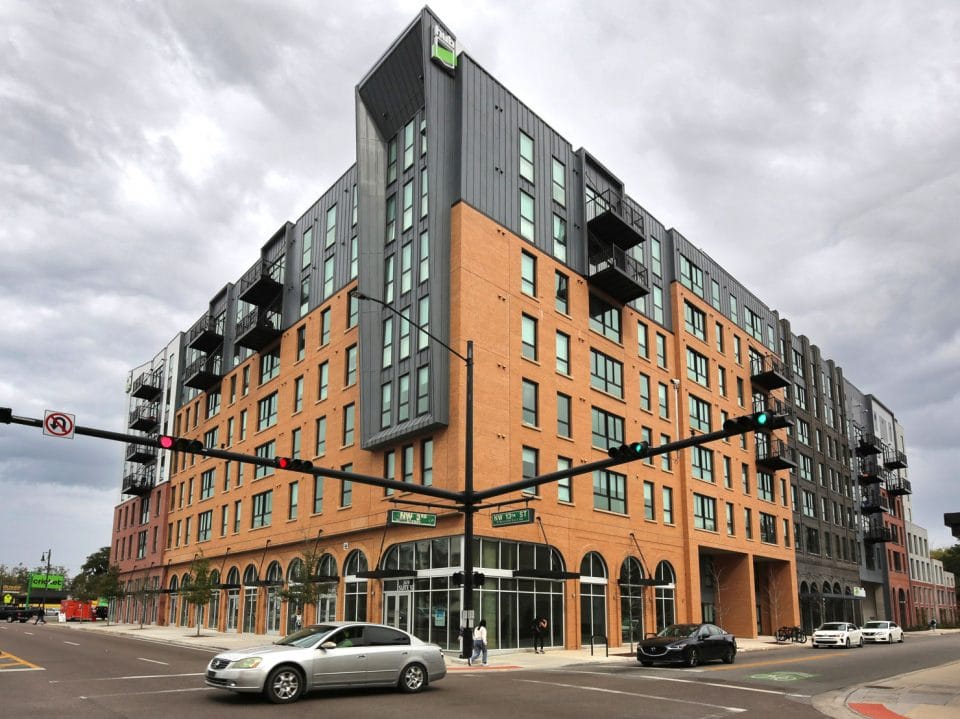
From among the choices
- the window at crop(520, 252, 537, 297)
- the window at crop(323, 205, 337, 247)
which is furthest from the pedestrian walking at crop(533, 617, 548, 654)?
the window at crop(323, 205, 337, 247)

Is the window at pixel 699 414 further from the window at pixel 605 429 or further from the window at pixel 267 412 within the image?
the window at pixel 267 412

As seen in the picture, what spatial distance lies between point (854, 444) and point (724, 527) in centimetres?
3385

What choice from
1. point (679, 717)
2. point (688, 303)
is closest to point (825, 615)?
point (688, 303)

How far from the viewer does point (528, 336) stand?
36.2 metres

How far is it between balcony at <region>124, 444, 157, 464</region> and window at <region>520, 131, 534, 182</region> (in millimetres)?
45976

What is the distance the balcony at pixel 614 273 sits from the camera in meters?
40.3

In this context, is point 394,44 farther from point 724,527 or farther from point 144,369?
point 144,369

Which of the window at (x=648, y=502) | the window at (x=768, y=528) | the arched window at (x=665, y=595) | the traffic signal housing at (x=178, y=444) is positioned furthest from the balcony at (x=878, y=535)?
the traffic signal housing at (x=178, y=444)

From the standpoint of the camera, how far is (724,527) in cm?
4803

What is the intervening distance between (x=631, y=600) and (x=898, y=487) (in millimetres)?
54463

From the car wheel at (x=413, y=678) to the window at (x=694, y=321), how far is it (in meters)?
35.2

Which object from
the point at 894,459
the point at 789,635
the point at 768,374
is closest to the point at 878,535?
the point at 894,459

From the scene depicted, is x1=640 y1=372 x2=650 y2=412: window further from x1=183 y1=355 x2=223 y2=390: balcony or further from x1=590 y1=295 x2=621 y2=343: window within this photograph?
x1=183 y1=355 x2=223 y2=390: balcony

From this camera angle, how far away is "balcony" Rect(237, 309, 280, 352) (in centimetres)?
4788
